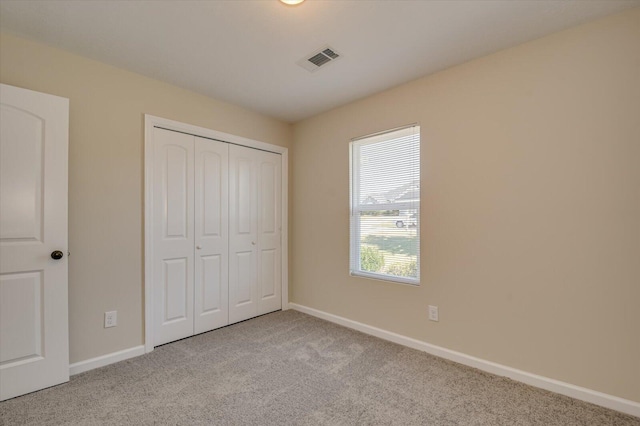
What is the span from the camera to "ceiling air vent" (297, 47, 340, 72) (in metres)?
2.18

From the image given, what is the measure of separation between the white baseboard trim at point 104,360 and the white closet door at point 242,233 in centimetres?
93

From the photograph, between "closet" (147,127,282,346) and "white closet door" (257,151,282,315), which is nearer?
"closet" (147,127,282,346)

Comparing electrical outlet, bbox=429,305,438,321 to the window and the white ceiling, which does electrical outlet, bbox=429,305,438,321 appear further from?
the white ceiling

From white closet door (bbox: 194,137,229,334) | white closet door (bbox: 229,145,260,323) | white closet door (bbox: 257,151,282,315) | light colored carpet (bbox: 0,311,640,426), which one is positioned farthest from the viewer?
white closet door (bbox: 257,151,282,315)

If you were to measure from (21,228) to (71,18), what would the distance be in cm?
138

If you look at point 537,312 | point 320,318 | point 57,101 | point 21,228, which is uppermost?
point 57,101

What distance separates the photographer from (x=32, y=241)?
1.95 meters

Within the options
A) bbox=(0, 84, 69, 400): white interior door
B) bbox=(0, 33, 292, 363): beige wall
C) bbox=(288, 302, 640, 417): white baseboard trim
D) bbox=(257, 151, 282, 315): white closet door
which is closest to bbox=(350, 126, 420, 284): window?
bbox=(288, 302, 640, 417): white baseboard trim

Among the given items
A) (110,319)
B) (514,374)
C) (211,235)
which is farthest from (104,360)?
(514,374)

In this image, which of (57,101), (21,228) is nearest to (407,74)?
(57,101)

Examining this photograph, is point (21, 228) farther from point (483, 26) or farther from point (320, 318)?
point (483, 26)

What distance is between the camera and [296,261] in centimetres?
372

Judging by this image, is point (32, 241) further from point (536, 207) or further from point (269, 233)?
point (536, 207)

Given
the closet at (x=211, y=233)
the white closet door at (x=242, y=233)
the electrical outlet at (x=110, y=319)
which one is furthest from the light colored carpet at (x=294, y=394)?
the white closet door at (x=242, y=233)
